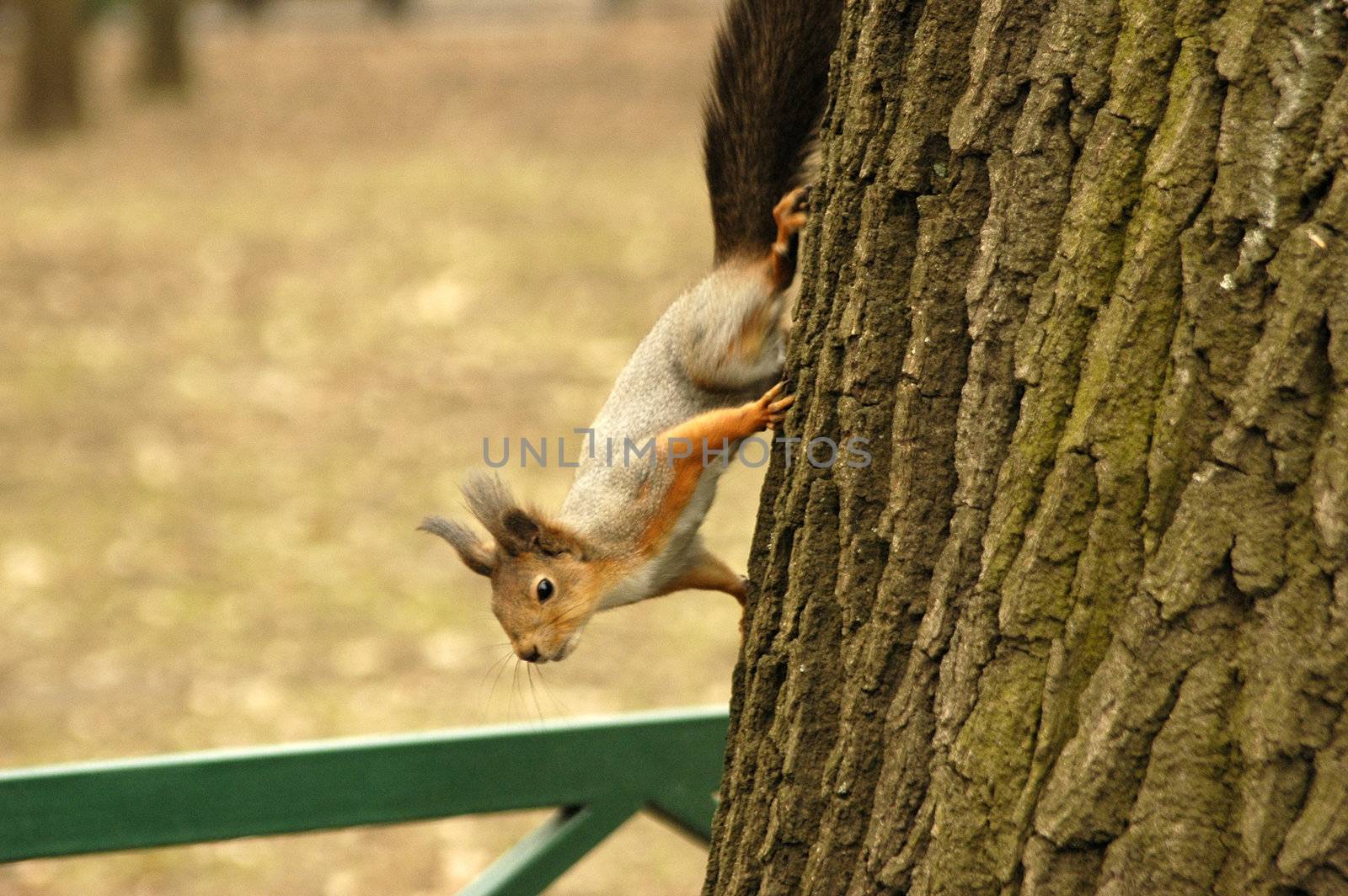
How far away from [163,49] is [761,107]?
13.9 m

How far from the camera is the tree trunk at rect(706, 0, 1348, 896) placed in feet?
3.78

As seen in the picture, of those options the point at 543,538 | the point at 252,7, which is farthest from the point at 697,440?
the point at 252,7

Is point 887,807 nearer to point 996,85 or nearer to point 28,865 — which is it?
point 996,85

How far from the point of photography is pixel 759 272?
1.99 m

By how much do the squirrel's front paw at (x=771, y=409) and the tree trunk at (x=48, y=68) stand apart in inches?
463

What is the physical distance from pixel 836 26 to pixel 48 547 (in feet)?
14.1

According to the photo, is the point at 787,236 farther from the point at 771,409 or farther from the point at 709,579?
the point at 709,579

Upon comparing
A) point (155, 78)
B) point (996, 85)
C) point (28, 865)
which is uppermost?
point (996, 85)

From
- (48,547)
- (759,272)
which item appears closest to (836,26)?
(759,272)

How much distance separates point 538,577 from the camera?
2.01 metres

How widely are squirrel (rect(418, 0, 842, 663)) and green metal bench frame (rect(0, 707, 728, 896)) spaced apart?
7.7 inches

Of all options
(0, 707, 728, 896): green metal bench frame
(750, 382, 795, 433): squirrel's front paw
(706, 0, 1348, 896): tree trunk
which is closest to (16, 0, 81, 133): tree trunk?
(0, 707, 728, 896): green metal bench frame

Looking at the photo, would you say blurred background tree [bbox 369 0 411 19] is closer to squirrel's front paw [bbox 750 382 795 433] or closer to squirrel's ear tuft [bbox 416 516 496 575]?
squirrel's ear tuft [bbox 416 516 496 575]

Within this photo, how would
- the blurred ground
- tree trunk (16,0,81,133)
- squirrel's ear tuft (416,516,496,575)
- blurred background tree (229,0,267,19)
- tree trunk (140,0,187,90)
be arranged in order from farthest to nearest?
blurred background tree (229,0,267,19)
tree trunk (140,0,187,90)
tree trunk (16,0,81,133)
the blurred ground
squirrel's ear tuft (416,516,496,575)
